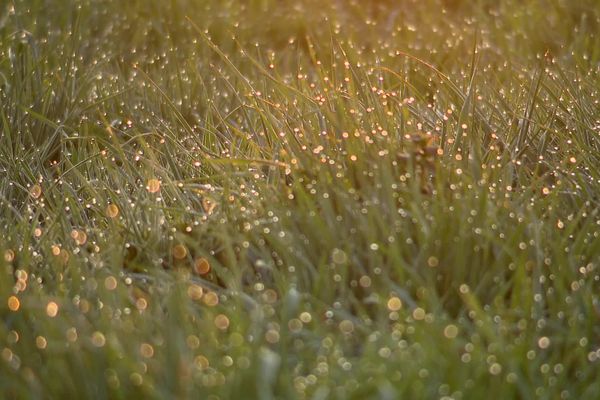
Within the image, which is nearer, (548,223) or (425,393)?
(425,393)

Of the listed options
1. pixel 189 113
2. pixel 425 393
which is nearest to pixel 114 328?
pixel 425 393

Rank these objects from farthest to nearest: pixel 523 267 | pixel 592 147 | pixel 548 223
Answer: pixel 592 147, pixel 548 223, pixel 523 267

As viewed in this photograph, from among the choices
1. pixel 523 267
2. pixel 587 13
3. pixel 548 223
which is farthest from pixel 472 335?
pixel 587 13

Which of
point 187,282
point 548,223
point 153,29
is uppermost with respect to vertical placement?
point 548,223

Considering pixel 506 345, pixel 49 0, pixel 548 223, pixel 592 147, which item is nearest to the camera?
pixel 506 345

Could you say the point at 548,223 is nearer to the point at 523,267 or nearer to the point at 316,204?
the point at 523,267

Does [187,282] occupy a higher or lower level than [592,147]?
lower

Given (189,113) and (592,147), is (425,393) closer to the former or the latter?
(592,147)
